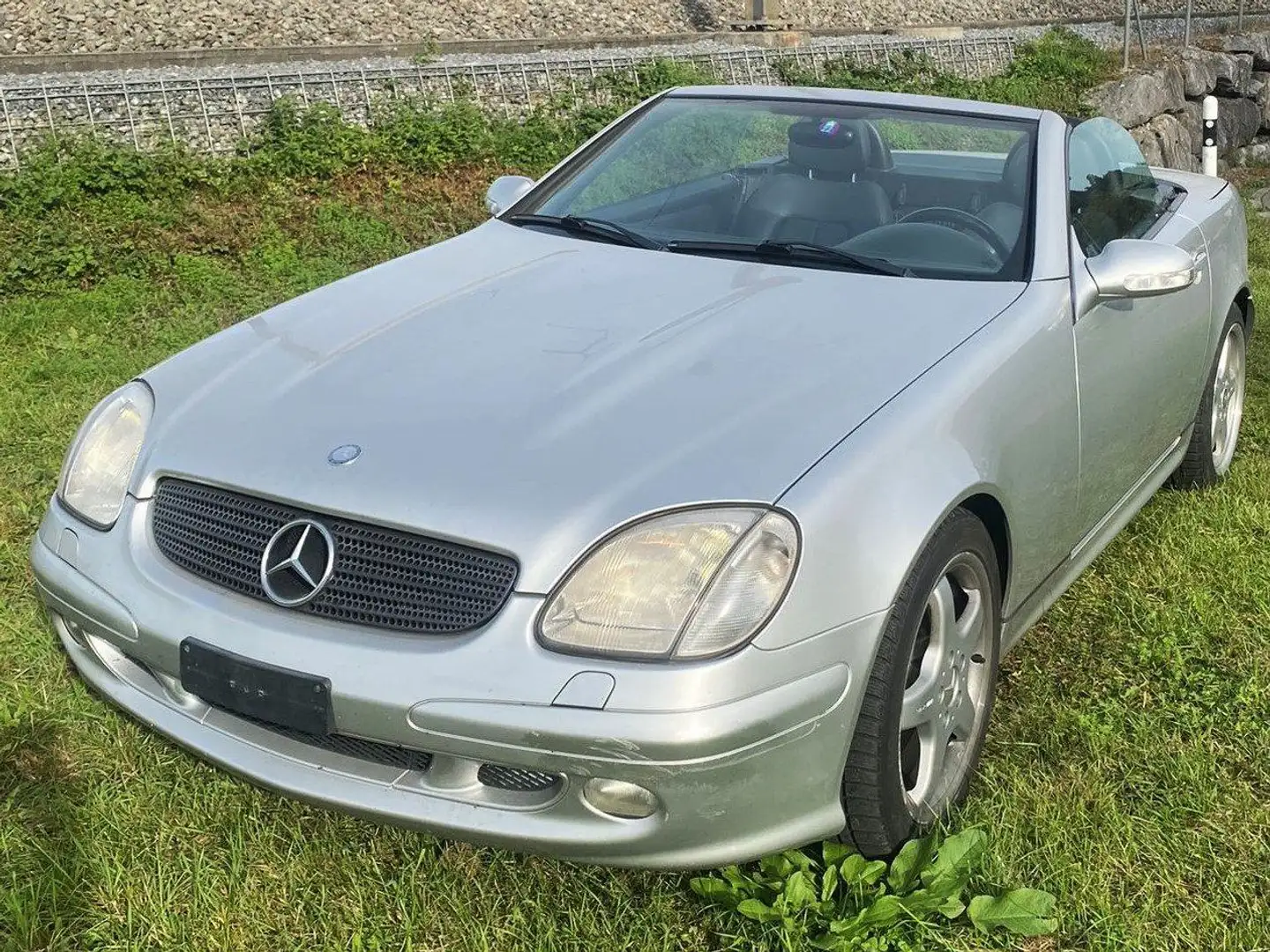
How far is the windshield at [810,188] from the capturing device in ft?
10.4

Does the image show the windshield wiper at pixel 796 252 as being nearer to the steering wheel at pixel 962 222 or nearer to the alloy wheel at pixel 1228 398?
the steering wheel at pixel 962 222

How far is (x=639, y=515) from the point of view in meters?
2.09

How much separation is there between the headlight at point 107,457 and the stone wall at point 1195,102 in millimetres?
11918

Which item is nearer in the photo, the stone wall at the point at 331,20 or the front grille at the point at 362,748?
the front grille at the point at 362,748

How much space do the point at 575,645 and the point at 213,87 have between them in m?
6.17

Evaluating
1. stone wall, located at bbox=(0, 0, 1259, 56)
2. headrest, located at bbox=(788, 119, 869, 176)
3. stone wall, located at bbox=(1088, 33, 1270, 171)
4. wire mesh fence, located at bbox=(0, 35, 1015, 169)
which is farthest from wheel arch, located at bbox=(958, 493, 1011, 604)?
stone wall, located at bbox=(1088, 33, 1270, 171)

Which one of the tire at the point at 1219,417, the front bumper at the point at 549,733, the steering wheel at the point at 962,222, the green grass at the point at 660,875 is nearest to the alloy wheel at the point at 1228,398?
the tire at the point at 1219,417

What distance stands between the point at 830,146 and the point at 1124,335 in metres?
0.98

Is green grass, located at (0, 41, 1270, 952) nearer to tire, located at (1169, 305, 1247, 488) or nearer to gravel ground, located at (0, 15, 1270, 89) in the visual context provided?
tire, located at (1169, 305, 1247, 488)

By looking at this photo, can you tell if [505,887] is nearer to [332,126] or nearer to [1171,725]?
[1171,725]

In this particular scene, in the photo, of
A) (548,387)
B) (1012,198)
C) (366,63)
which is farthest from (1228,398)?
(366,63)

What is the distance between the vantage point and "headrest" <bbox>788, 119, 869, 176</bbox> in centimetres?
360

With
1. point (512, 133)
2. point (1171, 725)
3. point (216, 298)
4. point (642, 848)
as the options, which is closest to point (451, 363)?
point (642, 848)

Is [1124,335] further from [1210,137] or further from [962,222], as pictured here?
[1210,137]
